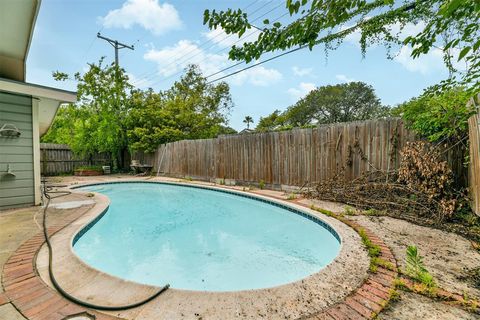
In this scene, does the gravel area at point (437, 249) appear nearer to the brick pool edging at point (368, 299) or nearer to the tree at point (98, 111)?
the brick pool edging at point (368, 299)

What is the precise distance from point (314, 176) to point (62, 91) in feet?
20.4

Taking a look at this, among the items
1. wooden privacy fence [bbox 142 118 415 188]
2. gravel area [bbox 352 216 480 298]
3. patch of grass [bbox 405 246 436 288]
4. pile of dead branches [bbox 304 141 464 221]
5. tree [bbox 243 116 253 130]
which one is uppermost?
tree [bbox 243 116 253 130]

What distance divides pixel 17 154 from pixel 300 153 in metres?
6.37

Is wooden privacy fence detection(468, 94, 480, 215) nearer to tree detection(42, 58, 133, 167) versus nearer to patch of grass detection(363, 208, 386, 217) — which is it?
patch of grass detection(363, 208, 386, 217)

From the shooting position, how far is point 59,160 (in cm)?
1331

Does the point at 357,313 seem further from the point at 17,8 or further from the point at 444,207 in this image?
the point at 17,8

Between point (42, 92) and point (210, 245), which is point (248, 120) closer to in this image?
point (42, 92)

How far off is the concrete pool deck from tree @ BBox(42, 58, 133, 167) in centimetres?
1197

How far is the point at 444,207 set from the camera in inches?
134

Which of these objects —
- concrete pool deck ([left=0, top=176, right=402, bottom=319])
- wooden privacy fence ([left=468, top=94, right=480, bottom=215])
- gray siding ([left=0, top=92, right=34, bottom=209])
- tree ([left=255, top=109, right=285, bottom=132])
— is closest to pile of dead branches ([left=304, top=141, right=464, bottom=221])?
wooden privacy fence ([left=468, top=94, right=480, bottom=215])

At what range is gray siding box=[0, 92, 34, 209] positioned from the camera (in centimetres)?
443

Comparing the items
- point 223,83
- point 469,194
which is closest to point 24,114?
point 469,194

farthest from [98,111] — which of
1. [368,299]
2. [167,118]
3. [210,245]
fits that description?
[368,299]

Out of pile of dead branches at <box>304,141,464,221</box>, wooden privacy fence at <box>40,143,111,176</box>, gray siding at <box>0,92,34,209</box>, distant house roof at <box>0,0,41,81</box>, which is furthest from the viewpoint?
wooden privacy fence at <box>40,143,111,176</box>
